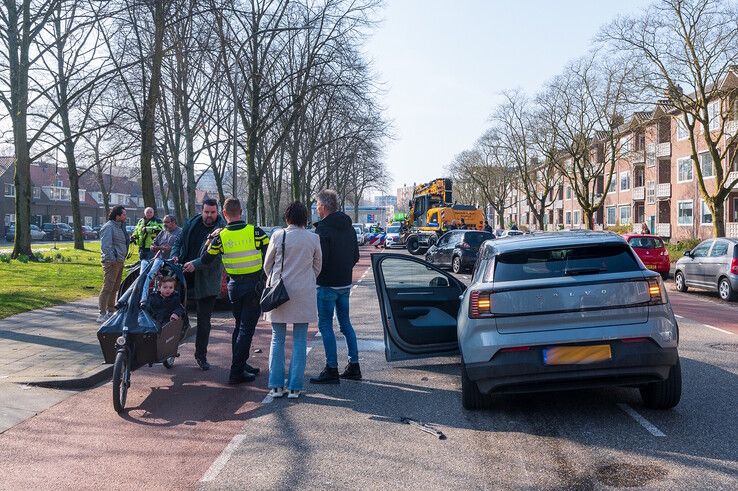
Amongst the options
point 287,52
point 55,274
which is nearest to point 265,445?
point 55,274

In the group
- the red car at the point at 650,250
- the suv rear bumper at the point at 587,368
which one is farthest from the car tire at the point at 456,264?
the suv rear bumper at the point at 587,368

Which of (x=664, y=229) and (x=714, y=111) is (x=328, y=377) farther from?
(x=664, y=229)

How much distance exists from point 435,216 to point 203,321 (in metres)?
35.3

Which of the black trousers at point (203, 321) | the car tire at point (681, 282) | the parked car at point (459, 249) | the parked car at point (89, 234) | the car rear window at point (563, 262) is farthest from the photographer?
→ the parked car at point (89, 234)

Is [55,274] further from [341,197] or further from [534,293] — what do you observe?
[341,197]

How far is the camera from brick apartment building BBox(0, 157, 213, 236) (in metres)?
72.5

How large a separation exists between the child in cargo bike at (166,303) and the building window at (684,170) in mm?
47768

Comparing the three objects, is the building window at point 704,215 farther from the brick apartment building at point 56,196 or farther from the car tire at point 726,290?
the brick apartment building at point 56,196

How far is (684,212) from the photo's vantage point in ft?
165

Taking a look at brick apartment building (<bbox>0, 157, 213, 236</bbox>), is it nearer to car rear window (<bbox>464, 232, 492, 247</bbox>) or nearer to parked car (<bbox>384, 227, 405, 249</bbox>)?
parked car (<bbox>384, 227, 405, 249</bbox>)

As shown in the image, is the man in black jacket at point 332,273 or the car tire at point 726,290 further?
the car tire at point 726,290

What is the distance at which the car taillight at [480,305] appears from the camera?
235 inches

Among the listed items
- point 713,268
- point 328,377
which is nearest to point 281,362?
point 328,377

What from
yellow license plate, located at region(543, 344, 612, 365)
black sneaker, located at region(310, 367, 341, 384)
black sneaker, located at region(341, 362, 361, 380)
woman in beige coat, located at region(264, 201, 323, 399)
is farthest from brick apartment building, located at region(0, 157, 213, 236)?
yellow license plate, located at region(543, 344, 612, 365)
